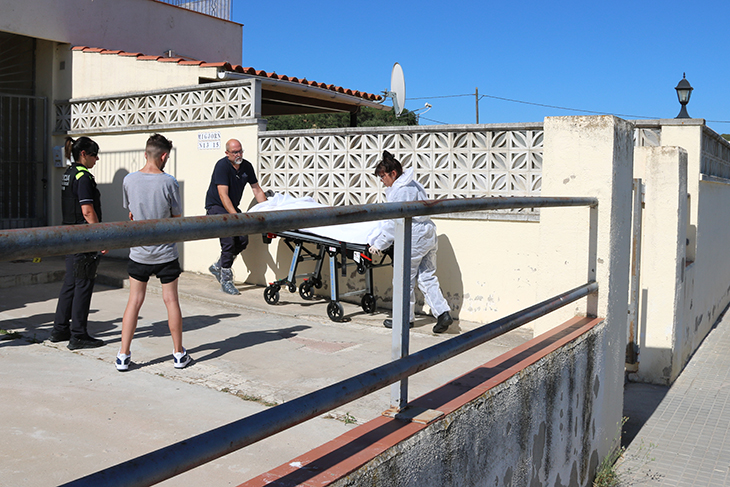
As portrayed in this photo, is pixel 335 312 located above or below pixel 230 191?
below

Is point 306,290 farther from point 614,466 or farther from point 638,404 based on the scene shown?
point 614,466

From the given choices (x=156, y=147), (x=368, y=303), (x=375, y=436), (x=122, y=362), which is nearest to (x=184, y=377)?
(x=122, y=362)

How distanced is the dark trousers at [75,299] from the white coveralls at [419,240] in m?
2.57

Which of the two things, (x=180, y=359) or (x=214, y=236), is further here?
(x=180, y=359)

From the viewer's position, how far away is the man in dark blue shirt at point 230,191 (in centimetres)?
782

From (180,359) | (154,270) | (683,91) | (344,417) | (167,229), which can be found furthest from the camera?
(683,91)

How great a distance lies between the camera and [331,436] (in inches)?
152

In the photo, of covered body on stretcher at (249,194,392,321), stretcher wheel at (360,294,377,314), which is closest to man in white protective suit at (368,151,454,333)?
covered body on stretcher at (249,194,392,321)

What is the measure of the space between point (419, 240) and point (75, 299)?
307 centimetres

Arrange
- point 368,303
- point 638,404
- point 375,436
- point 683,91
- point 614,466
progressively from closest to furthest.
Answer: point 375,436, point 614,466, point 638,404, point 368,303, point 683,91

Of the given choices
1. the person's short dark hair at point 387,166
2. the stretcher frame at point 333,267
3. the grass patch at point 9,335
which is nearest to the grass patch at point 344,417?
the stretcher frame at point 333,267

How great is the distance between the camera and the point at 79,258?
5375 mm

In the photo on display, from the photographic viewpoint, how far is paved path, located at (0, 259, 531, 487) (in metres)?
3.49

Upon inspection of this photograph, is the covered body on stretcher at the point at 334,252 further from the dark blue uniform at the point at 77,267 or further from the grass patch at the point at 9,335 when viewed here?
the grass patch at the point at 9,335
